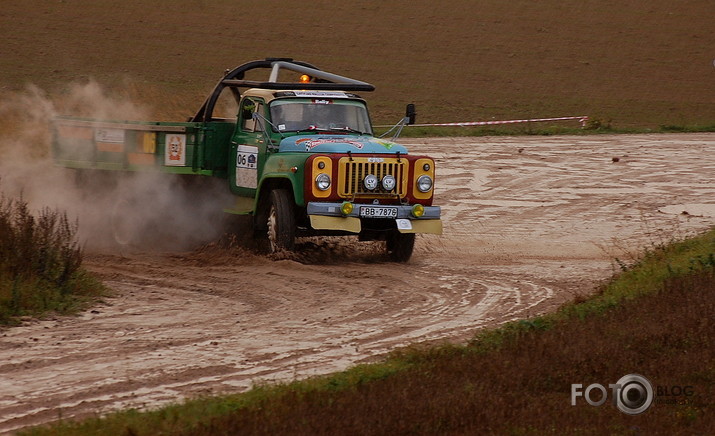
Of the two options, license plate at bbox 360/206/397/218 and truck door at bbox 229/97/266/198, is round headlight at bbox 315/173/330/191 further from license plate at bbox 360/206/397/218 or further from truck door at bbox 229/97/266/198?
truck door at bbox 229/97/266/198

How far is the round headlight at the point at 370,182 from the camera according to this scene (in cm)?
1254

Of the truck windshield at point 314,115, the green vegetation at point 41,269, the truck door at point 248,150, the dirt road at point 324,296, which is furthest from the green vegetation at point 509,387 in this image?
the truck door at point 248,150

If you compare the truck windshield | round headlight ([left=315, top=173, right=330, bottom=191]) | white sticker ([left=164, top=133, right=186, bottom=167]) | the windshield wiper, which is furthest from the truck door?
round headlight ([left=315, top=173, right=330, bottom=191])

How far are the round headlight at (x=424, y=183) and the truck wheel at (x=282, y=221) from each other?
1.51 m

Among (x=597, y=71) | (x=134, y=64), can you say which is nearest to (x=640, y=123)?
(x=597, y=71)

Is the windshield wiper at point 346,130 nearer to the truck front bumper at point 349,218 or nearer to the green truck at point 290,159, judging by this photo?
the green truck at point 290,159

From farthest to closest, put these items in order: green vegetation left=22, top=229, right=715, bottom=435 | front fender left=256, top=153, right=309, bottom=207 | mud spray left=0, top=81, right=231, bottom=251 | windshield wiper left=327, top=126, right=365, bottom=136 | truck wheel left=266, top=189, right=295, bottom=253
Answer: mud spray left=0, top=81, right=231, bottom=251 < windshield wiper left=327, top=126, right=365, bottom=136 < truck wheel left=266, top=189, right=295, bottom=253 < front fender left=256, top=153, right=309, bottom=207 < green vegetation left=22, top=229, right=715, bottom=435

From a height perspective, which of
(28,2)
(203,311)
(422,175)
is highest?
(28,2)

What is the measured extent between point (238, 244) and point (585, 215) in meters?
6.01

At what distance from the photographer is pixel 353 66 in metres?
44.3

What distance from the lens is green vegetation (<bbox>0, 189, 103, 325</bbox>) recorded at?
9.78 metres

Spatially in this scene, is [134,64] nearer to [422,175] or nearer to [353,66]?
[353,66]

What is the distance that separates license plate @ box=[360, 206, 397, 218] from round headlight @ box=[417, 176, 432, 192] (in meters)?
0.53

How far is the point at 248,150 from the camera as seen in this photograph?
13.7 metres
